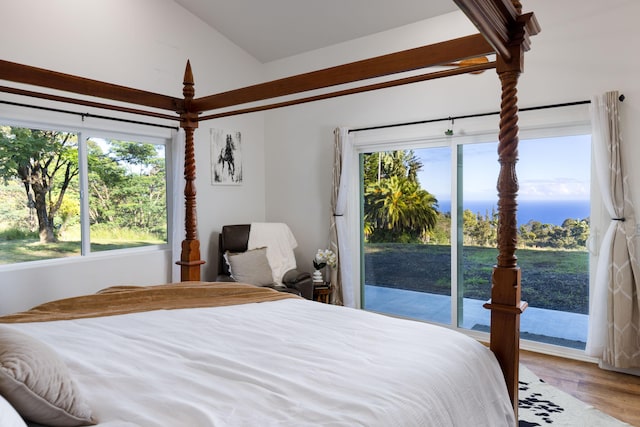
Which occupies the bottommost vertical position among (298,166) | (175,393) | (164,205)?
(175,393)

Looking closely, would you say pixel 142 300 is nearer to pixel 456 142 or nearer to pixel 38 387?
pixel 38 387

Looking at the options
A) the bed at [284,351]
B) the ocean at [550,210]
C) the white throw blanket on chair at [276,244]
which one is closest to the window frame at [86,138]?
the white throw blanket on chair at [276,244]

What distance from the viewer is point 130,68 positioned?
389 cm

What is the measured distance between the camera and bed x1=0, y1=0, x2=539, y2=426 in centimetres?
103

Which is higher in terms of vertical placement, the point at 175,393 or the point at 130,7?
the point at 130,7

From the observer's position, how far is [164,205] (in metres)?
4.43

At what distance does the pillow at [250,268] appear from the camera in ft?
13.7

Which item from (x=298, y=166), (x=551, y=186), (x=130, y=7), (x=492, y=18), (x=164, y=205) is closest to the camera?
(x=492, y=18)

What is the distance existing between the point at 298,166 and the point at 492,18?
12.3 ft

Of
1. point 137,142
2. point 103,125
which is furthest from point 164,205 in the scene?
point 103,125

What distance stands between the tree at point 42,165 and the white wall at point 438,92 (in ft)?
7.37

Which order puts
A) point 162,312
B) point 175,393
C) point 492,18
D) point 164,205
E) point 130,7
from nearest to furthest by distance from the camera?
1. point 175,393
2. point 492,18
3. point 162,312
4. point 130,7
5. point 164,205

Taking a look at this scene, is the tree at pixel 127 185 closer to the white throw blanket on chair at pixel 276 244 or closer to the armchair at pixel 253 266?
the armchair at pixel 253 266

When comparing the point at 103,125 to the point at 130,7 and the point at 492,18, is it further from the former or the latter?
the point at 492,18
